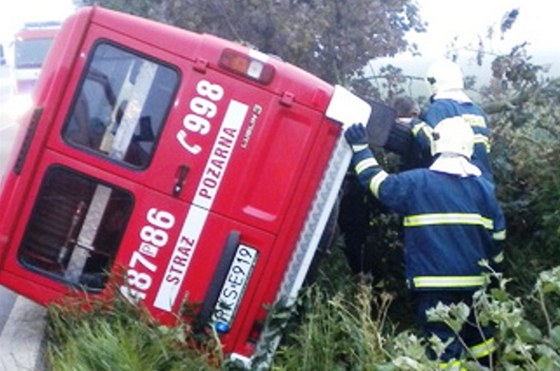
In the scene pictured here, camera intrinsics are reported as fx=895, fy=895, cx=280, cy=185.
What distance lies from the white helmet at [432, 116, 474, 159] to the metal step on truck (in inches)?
25.1

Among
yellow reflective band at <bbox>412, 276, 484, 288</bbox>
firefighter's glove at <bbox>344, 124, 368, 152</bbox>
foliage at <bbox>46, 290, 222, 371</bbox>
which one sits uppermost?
firefighter's glove at <bbox>344, 124, 368, 152</bbox>

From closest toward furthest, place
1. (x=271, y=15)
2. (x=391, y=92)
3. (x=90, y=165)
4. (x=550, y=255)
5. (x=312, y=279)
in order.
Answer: (x=90, y=165)
(x=312, y=279)
(x=550, y=255)
(x=391, y=92)
(x=271, y=15)

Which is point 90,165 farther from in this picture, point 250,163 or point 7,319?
point 7,319

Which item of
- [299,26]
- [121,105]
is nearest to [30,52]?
[299,26]

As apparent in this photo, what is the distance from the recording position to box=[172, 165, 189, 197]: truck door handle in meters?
4.54

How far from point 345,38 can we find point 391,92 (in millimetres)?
2073

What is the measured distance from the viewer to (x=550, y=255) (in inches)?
218

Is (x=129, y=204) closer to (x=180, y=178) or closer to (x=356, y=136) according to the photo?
(x=180, y=178)

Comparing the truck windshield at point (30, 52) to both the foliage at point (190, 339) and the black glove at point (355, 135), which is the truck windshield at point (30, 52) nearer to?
the foliage at point (190, 339)

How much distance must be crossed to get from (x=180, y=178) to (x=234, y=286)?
2.04 ft

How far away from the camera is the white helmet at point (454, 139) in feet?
15.8

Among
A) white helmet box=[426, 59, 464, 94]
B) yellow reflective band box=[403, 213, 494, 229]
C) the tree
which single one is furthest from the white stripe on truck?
the tree

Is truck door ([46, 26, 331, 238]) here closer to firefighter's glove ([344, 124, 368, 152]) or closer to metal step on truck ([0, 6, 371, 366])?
metal step on truck ([0, 6, 371, 366])

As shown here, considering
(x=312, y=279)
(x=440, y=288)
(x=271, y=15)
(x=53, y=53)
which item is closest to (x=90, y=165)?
(x=53, y=53)
